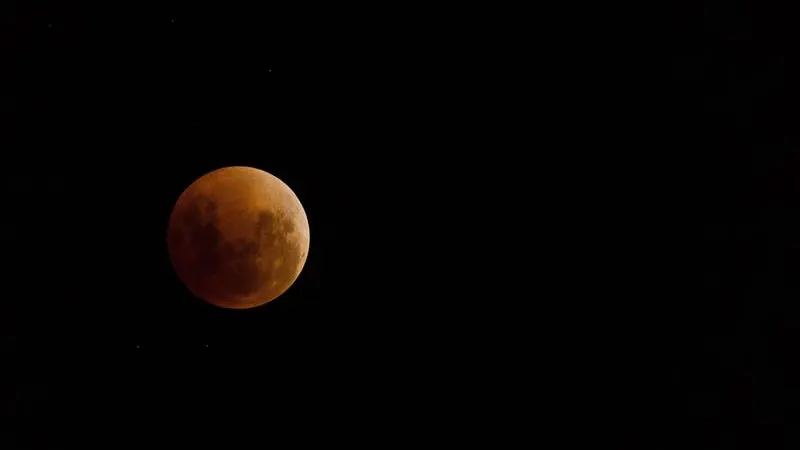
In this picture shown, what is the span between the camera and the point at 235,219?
1.85 m

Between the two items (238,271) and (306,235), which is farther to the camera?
(306,235)

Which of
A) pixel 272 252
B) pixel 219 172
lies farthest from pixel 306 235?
pixel 219 172

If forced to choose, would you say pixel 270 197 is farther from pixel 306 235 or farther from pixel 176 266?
pixel 176 266

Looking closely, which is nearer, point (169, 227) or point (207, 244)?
point (207, 244)

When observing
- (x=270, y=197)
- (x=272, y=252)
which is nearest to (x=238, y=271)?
(x=272, y=252)

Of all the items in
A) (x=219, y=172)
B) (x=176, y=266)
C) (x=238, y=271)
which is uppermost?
(x=219, y=172)

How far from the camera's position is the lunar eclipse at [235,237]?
72.9 inches

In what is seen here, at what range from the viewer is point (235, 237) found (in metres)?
1.84

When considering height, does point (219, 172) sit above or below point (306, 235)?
above

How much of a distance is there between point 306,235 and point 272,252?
0.59ft

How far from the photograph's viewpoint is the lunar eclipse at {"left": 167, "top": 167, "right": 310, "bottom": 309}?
1851 mm

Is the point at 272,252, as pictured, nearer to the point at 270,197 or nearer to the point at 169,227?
the point at 270,197

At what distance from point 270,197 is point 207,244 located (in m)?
0.22

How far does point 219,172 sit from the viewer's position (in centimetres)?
198
